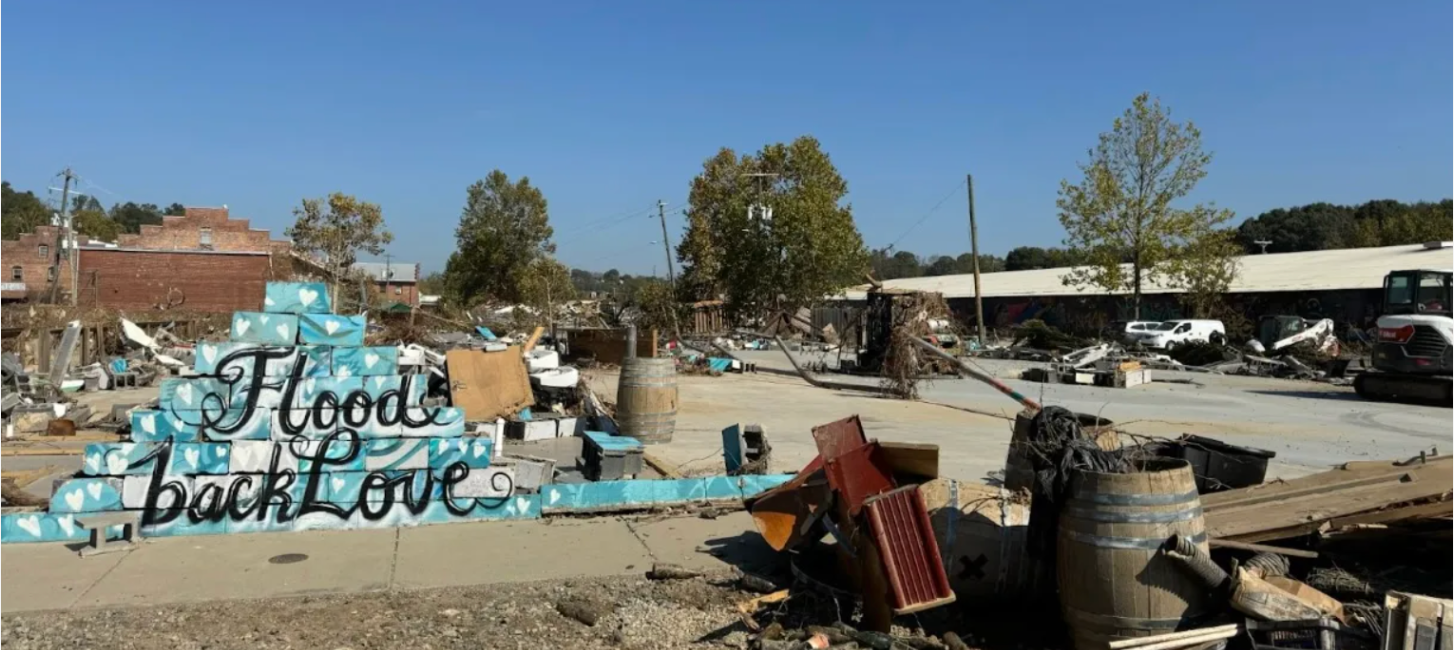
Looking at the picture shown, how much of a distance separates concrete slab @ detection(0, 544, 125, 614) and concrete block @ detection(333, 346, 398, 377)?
6.49 feet

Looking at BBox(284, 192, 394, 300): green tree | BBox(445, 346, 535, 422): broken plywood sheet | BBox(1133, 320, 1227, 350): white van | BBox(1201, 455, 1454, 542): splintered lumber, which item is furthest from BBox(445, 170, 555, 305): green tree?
BBox(1201, 455, 1454, 542): splintered lumber

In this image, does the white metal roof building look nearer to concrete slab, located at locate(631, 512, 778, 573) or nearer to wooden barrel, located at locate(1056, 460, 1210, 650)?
concrete slab, located at locate(631, 512, 778, 573)

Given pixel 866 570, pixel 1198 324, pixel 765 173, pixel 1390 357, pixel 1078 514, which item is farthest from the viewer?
pixel 765 173

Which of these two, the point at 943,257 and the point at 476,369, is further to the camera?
the point at 943,257

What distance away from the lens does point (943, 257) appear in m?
150

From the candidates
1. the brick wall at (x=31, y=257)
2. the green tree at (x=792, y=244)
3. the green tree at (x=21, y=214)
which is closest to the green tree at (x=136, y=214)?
the green tree at (x=21, y=214)

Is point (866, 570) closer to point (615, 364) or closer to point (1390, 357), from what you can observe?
point (1390, 357)

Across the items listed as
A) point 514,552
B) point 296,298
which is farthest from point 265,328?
point 514,552

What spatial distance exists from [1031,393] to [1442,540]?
15.9 meters

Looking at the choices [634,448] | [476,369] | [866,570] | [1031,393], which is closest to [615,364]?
[1031,393]

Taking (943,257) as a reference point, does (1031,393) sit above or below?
below

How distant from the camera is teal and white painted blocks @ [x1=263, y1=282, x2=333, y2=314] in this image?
7777 millimetres

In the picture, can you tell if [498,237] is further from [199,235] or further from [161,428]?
[161,428]

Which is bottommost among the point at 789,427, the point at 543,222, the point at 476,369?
the point at 789,427
